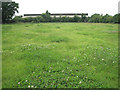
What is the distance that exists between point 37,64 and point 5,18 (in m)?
53.2

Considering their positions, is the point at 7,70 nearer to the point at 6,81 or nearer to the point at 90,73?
the point at 6,81

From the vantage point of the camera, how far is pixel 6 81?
220 inches

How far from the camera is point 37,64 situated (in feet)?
24.0

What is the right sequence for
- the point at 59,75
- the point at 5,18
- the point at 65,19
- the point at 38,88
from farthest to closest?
the point at 65,19
the point at 5,18
the point at 59,75
the point at 38,88

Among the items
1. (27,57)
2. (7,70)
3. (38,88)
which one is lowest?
(38,88)

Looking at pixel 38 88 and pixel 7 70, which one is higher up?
pixel 7 70

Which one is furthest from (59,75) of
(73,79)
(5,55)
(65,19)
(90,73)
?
(65,19)

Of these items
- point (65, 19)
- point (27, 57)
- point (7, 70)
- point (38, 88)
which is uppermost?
point (65, 19)

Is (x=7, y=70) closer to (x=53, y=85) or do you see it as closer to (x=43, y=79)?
(x=43, y=79)

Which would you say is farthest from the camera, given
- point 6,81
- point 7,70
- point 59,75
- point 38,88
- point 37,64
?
point 37,64

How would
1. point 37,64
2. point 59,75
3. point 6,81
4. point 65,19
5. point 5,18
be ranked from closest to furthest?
point 6,81
point 59,75
point 37,64
point 5,18
point 65,19

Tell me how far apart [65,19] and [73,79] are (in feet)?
268

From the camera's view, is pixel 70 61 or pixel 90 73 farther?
pixel 70 61

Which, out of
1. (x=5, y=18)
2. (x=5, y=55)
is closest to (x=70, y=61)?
(x=5, y=55)
